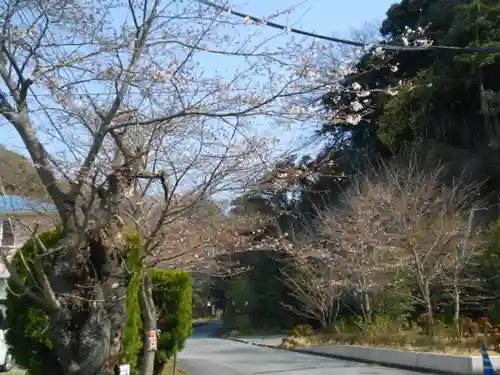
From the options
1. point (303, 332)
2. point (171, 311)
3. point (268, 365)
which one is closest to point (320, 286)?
point (303, 332)

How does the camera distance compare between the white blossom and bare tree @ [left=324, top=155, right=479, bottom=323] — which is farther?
Result: bare tree @ [left=324, top=155, right=479, bottom=323]

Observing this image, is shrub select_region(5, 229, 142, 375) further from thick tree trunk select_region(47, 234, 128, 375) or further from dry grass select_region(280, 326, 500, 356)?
dry grass select_region(280, 326, 500, 356)

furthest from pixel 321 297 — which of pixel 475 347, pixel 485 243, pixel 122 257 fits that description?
pixel 122 257

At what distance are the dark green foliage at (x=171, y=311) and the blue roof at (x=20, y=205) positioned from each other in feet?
18.0

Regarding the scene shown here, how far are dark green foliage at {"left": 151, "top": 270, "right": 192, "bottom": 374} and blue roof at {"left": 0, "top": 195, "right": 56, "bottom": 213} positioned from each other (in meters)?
5.50

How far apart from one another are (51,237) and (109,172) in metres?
3.93

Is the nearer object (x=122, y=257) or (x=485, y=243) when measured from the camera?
(x=122, y=257)

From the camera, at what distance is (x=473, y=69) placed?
2936cm

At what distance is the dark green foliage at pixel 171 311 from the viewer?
16766 millimetres

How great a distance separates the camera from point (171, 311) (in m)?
17.0

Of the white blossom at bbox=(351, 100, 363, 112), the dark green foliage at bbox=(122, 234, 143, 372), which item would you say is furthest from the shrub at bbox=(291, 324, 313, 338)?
the white blossom at bbox=(351, 100, 363, 112)

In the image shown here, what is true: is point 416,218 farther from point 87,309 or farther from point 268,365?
point 87,309

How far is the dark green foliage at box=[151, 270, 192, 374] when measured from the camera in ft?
55.0

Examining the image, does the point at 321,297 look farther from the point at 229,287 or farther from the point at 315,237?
the point at 229,287
